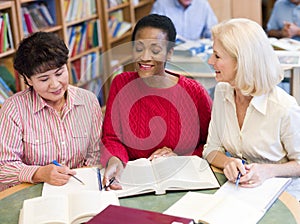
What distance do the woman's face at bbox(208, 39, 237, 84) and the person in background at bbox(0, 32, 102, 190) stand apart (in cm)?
51

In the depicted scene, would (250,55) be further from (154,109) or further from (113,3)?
(113,3)

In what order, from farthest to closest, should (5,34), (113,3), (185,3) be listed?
(113,3)
(185,3)
(5,34)

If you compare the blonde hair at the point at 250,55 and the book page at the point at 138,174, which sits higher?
the blonde hair at the point at 250,55

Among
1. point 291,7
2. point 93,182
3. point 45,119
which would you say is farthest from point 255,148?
point 291,7

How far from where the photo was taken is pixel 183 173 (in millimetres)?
1720

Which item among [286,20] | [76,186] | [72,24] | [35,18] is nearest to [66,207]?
[76,186]

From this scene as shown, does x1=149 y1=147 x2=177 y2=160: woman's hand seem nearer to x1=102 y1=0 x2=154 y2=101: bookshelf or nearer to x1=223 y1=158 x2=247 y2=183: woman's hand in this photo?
x1=223 y1=158 x2=247 y2=183: woman's hand

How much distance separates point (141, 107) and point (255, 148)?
18.0 inches

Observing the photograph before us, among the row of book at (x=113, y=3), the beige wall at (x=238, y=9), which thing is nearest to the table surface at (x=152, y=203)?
the row of book at (x=113, y=3)

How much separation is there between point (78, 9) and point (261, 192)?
8.87 feet

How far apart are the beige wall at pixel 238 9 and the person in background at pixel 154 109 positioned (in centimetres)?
261

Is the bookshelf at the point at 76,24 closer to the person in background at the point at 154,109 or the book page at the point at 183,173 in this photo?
the person in background at the point at 154,109

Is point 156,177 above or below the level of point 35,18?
below

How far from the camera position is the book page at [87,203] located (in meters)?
1.45
